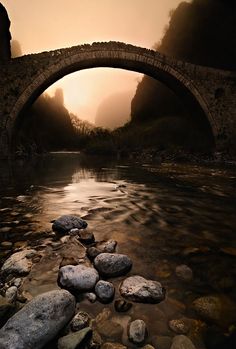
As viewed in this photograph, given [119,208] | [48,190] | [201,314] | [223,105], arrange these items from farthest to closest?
[223,105], [48,190], [119,208], [201,314]

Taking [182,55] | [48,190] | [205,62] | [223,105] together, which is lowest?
[48,190]

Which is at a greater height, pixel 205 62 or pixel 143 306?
pixel 205 62

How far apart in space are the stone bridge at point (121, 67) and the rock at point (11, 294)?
14449 mm

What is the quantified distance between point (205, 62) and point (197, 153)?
16.8 meters

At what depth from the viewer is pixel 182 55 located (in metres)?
34.0

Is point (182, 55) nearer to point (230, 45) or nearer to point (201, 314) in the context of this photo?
point (230, 45)

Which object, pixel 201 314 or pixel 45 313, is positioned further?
pixel 201 314

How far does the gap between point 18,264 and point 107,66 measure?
54.5ft

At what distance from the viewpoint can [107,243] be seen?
2582 mm

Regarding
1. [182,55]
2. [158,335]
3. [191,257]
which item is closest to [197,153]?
[191,257]

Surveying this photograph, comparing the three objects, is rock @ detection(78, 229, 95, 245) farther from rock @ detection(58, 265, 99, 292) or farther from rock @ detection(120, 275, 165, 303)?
rock @ detection(120, 275, 165, 303)

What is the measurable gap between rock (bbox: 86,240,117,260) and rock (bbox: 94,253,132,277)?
0.62ft

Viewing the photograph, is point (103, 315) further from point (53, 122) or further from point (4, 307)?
point (53, 122)

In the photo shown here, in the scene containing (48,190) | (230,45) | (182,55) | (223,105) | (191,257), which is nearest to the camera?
(191,257)
